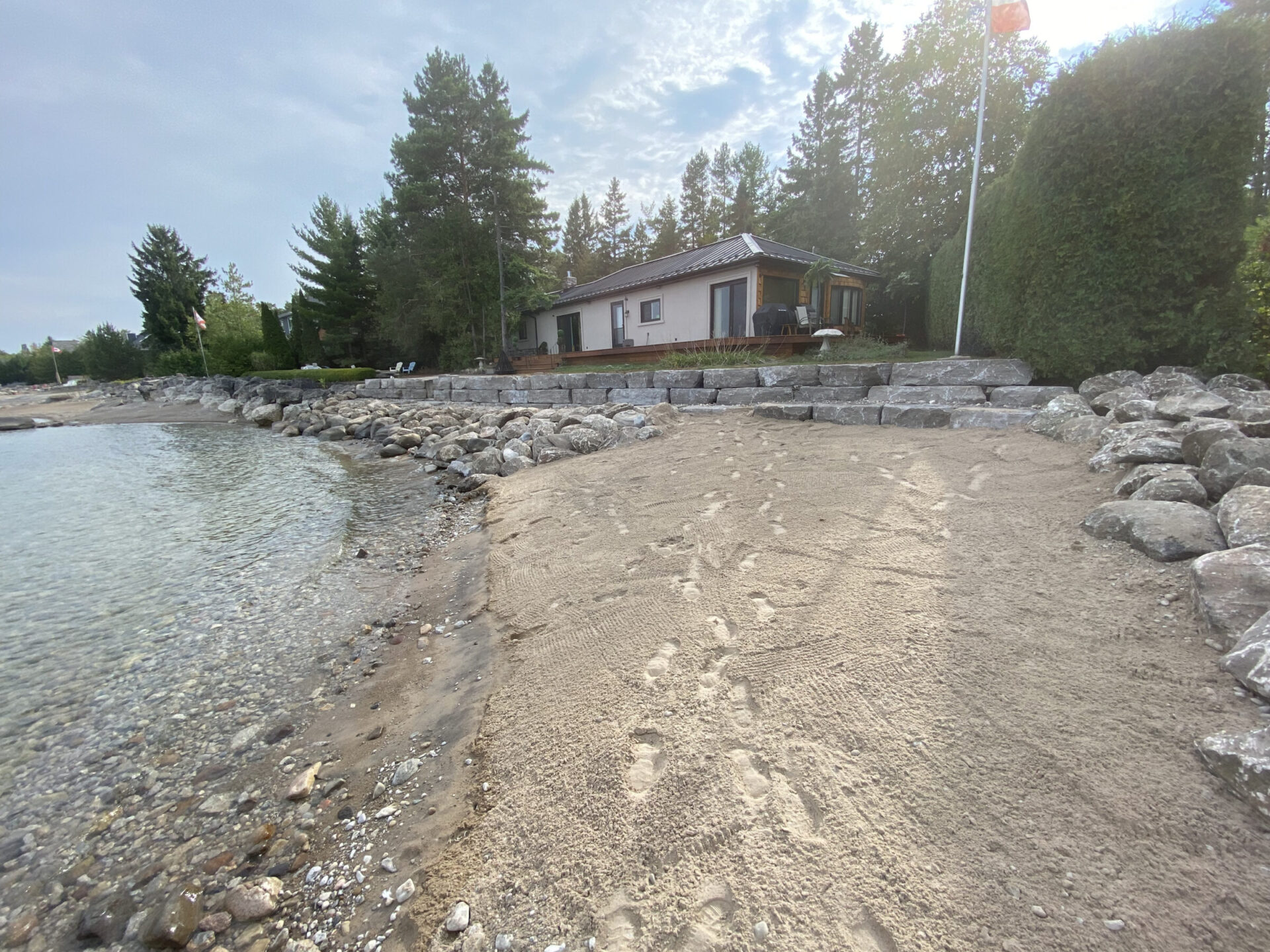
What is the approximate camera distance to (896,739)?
56.6 inches

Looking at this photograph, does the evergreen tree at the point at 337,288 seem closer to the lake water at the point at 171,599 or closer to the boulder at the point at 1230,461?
the lake water at the point at 171,599

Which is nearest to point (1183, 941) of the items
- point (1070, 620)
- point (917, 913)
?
point (917, 913)

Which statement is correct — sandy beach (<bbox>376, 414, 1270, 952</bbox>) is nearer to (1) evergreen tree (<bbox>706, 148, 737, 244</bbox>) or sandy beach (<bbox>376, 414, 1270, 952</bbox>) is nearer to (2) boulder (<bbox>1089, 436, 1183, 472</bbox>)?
(2) boulder (<bbox>1089, 436, 1183, 472</bbox>)

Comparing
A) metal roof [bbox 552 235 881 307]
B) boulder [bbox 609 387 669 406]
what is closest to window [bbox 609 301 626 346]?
metal roof [bbox 552 235 881 307]

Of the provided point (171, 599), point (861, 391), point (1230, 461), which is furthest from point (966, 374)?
point (171, 599)

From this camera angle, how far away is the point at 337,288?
2362 cm

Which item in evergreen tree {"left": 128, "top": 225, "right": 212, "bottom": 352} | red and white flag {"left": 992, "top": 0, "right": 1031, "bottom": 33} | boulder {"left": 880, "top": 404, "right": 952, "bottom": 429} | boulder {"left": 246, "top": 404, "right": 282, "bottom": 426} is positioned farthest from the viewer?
evergreen tree {"left": 128, "top": 225, "right": 212, "bottom": 352}

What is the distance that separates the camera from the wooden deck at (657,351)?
34.9ft

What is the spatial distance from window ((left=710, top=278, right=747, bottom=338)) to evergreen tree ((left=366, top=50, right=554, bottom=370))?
6.89 meters

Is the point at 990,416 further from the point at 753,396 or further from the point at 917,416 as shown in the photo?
the point at 753,396

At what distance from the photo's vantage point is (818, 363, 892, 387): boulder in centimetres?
619

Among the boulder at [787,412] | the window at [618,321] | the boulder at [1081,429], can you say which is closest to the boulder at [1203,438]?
the boulder at [1081,429]

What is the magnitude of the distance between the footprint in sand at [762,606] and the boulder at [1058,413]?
3523 millimetres

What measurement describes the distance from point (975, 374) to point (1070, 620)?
4589 mm
